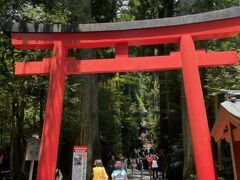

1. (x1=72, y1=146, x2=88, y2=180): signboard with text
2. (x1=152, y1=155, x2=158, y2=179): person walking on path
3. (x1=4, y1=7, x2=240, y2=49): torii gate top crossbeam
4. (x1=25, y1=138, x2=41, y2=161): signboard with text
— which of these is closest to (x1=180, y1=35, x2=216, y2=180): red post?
(x1=4, y1=7, x2=240, y2=49): torii gate top crossbeam

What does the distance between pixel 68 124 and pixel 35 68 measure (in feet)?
26.6

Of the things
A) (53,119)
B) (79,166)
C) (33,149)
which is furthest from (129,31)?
(33,149)

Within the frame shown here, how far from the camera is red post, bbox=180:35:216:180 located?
33.2 ft

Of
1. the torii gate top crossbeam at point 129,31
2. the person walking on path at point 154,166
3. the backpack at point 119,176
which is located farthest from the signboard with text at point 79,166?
the person walking on path at point 154,166

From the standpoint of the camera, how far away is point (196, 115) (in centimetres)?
1056

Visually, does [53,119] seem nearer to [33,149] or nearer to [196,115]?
[33,149]

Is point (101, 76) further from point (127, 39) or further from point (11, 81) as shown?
point (127, 39)

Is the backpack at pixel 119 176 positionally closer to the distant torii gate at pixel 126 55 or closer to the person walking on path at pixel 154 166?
the distant torii gate at pixel 126 55

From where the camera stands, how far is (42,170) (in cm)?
1081

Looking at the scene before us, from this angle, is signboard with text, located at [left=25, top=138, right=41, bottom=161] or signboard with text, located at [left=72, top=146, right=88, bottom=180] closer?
signboard with text, located at [left=72, top=146, right=88, bottom=180]

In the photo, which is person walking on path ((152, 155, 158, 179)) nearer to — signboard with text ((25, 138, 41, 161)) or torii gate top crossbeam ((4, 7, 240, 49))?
signboard with text ((25, 138, 41, 161))

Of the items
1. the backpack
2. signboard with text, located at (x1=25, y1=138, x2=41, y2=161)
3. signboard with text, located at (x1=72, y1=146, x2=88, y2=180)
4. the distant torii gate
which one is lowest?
the backpack

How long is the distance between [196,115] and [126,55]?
259cm

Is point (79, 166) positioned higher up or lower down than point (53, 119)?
lower down
